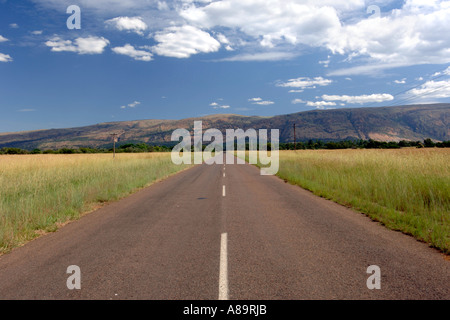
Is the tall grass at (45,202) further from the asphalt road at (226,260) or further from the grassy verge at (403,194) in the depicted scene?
the grassy verge at (403,194)

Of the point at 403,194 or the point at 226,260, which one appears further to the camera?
the point at 403,194

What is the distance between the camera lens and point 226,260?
4.57 metres

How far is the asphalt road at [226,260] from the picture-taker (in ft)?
11.6

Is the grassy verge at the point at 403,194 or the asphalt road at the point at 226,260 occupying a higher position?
the grassy verge at the point at 403,194

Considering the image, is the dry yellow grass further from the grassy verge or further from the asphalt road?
the asphalt road

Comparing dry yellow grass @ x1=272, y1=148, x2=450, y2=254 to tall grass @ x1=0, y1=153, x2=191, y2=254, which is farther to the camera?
tall grass @ x1=0, y1=153, x2=191, y2=254

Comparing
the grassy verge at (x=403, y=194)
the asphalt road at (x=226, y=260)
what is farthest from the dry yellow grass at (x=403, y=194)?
the asphalt road at (x=226, y=260)

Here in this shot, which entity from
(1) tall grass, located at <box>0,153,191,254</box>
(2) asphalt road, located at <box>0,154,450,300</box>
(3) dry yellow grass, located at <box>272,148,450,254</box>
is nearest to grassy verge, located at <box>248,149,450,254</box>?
(3) dry yellow grass, located at <box>272,148,450,254</box>

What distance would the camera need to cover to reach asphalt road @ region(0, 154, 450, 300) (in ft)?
11.6

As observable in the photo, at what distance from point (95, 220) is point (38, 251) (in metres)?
2.49

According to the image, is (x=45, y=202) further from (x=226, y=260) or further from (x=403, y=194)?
(x=403, y=194)

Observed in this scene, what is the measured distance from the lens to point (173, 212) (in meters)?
8.54

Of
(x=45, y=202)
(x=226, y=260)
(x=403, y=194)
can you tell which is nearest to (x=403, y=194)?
(x=403, y=194)

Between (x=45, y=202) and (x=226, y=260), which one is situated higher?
(x=45, y=202)
